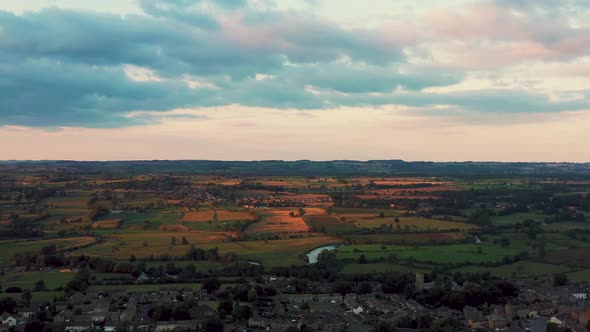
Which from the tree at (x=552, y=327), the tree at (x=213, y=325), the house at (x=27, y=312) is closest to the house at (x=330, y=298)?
the tree at (x=213, y=325)

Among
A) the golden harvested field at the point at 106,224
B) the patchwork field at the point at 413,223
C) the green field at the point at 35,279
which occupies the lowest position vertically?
the green field at the point at 35,279

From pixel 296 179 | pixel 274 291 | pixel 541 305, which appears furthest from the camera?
pixel 296 179

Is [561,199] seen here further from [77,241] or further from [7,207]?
[7,207]

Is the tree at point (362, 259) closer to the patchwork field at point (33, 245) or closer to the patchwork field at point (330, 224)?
the patchwork field at point (330, 224)

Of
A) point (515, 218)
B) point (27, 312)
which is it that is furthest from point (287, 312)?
point (515, 218)

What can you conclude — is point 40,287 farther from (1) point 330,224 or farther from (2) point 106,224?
(1) point 330,224

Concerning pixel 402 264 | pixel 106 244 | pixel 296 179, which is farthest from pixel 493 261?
pixel 296 179
